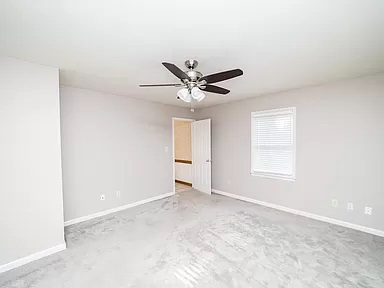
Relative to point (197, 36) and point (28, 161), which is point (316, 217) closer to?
point (197, 36)

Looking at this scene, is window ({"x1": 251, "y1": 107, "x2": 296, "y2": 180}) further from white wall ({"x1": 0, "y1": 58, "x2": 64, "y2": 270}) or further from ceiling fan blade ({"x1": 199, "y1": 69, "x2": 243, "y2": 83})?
white wall ({"x1": 0, "y1": 58, "x2": 64, "y2": 270})

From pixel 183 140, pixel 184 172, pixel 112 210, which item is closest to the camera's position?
pixel 112 210

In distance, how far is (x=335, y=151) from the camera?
3.21 metres

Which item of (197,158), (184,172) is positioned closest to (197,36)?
(197,158)

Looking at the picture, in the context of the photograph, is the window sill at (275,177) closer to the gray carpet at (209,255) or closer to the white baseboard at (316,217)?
the white baseboard at (316,217)

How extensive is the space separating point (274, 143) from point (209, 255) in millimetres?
2618

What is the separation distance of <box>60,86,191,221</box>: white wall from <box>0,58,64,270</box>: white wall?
2.85 feet

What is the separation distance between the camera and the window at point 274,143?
3750mm

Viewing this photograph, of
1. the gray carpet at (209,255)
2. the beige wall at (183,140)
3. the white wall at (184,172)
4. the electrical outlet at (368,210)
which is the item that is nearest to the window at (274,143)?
the gray carpet at (209,255)

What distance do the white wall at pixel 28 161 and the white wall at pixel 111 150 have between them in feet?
2.85

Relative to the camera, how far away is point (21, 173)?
223 centimetres

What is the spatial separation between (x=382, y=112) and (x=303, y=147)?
3.84ft

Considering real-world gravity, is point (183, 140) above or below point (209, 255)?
above

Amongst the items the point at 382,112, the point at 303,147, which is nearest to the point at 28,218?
A: the point at 303,147
